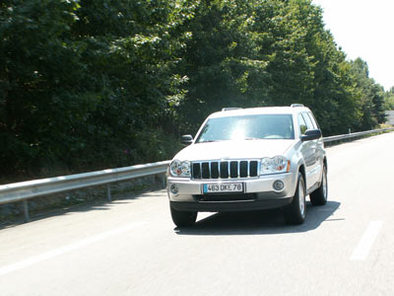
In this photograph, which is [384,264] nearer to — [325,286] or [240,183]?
[325,286]

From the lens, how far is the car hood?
7.96 meters

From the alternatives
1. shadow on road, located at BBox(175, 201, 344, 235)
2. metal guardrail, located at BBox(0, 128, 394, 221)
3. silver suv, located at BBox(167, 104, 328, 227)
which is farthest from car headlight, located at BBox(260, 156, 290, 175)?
metal guardrail, located at BBox(0, 128, 394, 221)

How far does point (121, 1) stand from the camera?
1630 cm

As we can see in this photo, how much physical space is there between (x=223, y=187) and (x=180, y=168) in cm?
73

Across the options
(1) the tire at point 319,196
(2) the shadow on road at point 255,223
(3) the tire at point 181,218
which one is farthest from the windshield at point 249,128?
(1) the tire at point 319,196

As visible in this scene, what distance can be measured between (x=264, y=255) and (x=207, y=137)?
3.41 m

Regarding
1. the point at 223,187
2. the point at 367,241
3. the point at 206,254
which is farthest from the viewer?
the point at 223,187

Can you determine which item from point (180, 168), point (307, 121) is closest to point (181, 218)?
point (180, 168)

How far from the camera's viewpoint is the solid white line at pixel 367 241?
6.10 meters

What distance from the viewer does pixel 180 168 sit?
819 cm

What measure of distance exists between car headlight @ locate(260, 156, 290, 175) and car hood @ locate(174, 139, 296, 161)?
0.07m

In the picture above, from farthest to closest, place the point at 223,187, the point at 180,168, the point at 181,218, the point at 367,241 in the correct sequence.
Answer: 1. the point at 181,218
2. the point at 180,168
3. the point at 223,187
4. the point at 367,241

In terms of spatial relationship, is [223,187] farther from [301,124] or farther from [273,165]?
[301,124]

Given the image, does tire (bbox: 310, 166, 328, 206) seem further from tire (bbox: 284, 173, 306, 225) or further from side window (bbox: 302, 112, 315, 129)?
tire (bbox: 284, 173, 306, 225)
